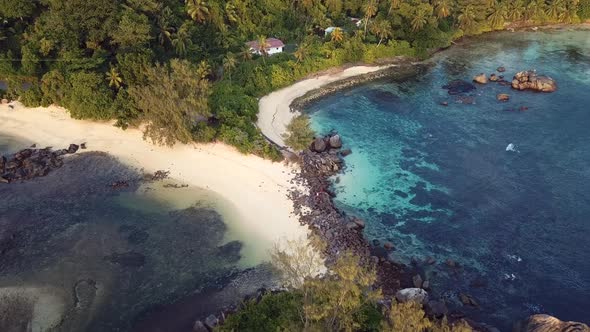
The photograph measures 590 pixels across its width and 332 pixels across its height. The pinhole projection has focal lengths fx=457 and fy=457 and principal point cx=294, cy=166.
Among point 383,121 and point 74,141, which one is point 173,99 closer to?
point 74,141

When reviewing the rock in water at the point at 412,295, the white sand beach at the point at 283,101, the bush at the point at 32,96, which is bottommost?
the rock in water at the point at 412,295

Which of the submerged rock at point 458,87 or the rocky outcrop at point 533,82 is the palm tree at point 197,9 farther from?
the rocky outcrop at point 533,82

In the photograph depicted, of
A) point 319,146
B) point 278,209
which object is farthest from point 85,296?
point 319,146

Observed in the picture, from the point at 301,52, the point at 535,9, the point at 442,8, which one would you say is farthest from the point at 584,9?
the point at 301,52

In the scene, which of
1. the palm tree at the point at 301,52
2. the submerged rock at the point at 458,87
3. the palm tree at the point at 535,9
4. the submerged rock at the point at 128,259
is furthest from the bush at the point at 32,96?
the palm tree at the point at 535,9

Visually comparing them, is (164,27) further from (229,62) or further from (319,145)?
(319,145)

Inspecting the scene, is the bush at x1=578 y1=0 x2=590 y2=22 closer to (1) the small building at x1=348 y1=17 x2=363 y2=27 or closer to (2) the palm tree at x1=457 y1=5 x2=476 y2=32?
(2) the palm tree at x1=457 y1=5 x2=476 y2=32

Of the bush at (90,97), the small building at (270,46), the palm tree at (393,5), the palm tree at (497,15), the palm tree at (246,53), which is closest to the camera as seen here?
the bush at (90,97)
